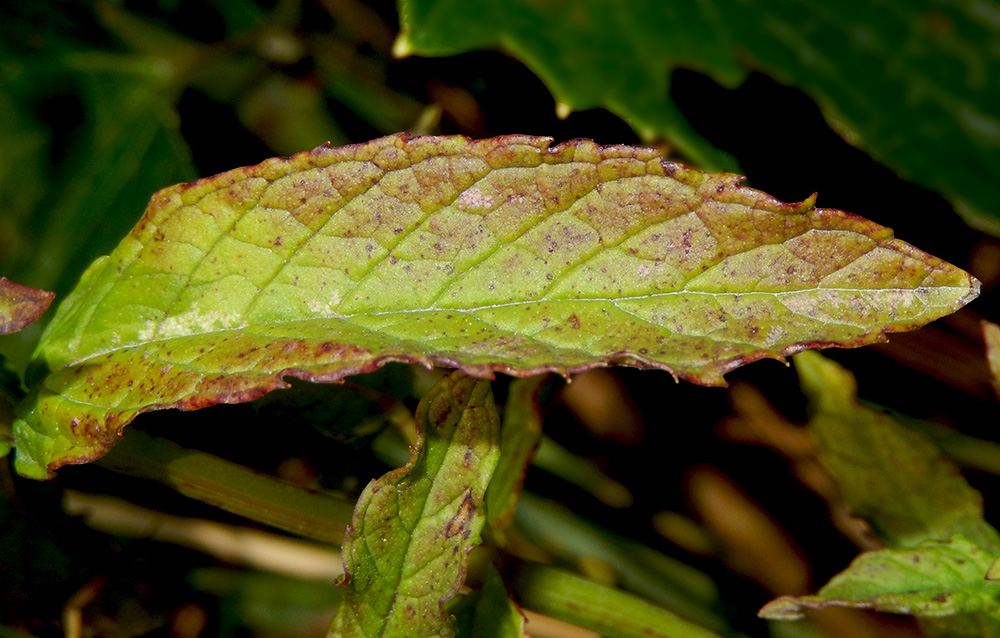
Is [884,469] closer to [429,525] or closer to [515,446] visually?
[515,446]

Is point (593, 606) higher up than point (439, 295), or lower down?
lower down

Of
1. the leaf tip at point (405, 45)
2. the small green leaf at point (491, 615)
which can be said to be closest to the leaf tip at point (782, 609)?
the small green leaf at point (491, 615)

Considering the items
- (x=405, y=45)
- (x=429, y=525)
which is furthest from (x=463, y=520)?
(x=405, y=45)

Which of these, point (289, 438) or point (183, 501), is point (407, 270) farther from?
point (183, 501)

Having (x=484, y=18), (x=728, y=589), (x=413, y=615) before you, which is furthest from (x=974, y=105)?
(x=728, y=589)

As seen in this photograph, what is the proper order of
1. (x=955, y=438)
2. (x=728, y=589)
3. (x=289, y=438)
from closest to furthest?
1. (x=289, y=438)
2. (x=955, y=438)
3. (x=728, y=589)

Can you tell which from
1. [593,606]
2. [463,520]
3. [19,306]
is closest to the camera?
[19,306]
